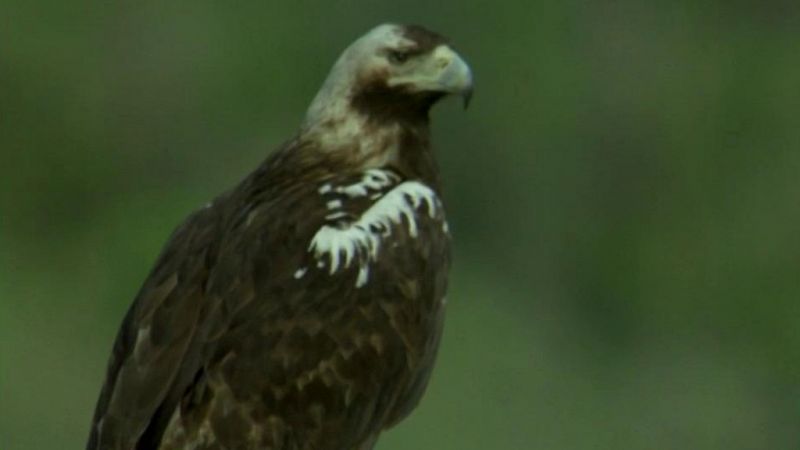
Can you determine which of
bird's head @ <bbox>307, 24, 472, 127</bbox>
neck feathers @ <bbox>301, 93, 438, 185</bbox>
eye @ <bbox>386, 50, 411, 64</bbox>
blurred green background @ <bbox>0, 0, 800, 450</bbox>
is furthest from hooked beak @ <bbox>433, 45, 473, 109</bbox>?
blurred green background @ <bbox>0, 0, 800, 450</bbox>

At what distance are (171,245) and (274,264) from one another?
0.47 m

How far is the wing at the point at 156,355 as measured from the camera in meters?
12.8

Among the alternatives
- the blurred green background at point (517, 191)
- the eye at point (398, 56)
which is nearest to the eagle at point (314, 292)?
the eye at point (398, 56)

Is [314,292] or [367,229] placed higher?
[367,229]

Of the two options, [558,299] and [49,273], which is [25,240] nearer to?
[49,273]

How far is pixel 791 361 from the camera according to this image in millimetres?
21734

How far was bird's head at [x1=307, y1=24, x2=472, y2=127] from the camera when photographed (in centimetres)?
1365

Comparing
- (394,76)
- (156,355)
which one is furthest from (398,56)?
(156,355)

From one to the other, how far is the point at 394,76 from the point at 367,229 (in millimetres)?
663

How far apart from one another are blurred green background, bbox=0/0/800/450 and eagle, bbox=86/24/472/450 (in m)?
4.44

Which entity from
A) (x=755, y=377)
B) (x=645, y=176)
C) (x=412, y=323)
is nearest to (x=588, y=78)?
(x=645, y=176)

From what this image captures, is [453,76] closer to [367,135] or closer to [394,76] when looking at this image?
[394,76]

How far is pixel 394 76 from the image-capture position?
44.9 ft

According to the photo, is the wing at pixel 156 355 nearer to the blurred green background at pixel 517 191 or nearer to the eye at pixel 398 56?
the eye at pixel 398 56
